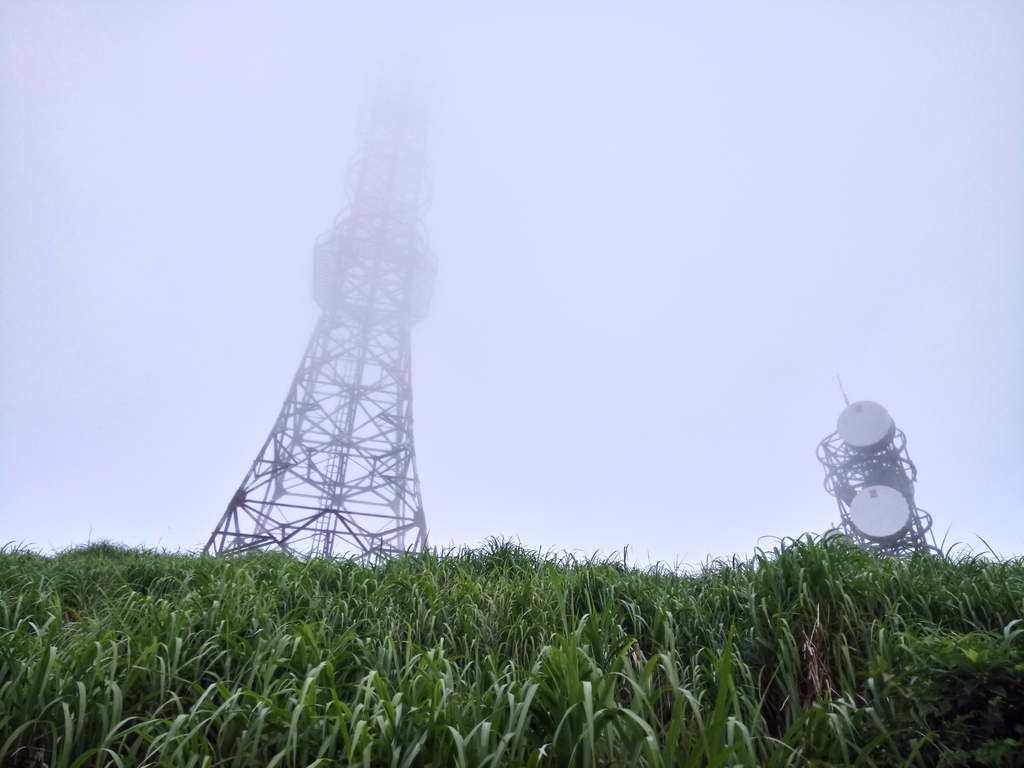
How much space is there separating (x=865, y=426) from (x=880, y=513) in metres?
4.12

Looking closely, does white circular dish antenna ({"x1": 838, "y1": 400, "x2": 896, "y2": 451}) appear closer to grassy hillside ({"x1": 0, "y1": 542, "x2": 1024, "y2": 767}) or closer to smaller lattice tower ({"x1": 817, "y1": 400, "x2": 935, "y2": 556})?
smaller lattice tower ({"x1": 817, "y1": 400, "x2": 935, "y2": 556})

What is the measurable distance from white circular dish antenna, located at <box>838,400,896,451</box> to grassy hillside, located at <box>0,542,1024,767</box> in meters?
16.8

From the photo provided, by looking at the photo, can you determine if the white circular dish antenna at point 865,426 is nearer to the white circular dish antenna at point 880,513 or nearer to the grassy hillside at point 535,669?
the white circular dish antenna at point 880,513

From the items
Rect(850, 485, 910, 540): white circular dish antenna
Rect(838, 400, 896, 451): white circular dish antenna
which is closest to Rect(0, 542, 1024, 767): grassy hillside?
Rect(850, 485, 910, 540): white circular dish antenna

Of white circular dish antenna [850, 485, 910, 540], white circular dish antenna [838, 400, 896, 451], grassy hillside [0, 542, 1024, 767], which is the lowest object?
grassy hillside [0, 542, 1024, 767]

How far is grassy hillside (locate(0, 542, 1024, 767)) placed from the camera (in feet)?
8.52

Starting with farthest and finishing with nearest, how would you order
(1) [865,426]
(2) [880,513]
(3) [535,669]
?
(1) [865,426] < (2) [880,513] < (3) [535,669]

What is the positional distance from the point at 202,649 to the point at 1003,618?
4872 millimetres

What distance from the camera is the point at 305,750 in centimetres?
268

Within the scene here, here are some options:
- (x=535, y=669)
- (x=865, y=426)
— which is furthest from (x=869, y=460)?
(x=535, y=669)

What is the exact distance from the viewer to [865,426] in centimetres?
2036

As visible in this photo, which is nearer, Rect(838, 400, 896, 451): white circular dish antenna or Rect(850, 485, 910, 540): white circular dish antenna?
Rect(850, 485, 910, 540): white circular dish antenna

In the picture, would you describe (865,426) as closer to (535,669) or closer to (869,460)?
(869,460)

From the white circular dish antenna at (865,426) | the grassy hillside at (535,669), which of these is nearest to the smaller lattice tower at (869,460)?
the white circular dish antenna at (865,426)
